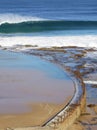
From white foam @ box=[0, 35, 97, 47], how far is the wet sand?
10645mm

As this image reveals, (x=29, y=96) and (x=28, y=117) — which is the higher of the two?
(x=29, y=96)

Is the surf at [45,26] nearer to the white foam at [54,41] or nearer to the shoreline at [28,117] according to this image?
the white foam at [54,41]

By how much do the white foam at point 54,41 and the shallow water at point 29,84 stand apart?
324 inches

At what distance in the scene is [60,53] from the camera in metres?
21.1

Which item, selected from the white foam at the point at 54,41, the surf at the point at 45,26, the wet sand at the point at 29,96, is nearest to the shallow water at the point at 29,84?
the wet sand at the point at 29,96

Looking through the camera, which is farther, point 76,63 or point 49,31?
point 49,31

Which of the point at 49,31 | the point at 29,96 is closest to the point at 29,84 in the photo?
the point at 29,96

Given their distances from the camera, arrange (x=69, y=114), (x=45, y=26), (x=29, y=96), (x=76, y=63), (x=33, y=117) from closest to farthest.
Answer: (x=33, y=117)
(x=69, y=114)
(x=29, y=96)
(x=76, y=63)
(x=45, y=26)

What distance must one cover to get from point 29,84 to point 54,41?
13.6m

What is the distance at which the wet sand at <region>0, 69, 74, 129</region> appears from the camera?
980cm

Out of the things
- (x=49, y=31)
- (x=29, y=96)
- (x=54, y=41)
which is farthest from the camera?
(x=49, y=31)

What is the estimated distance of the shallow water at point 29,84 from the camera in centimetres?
1104

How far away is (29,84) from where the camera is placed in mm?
12867

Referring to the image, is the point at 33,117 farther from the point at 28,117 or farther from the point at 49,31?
the point at 49,31
